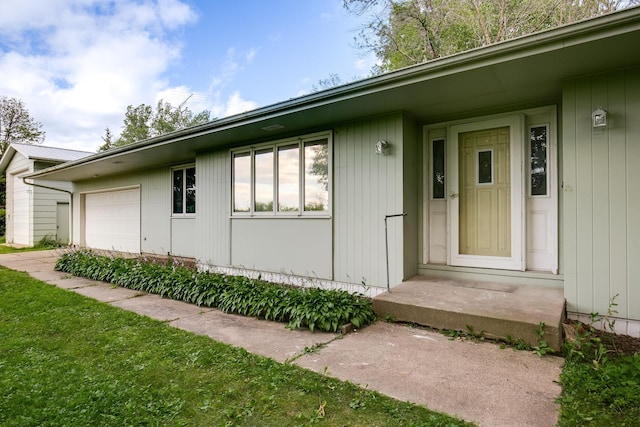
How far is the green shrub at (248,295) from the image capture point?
139 inches

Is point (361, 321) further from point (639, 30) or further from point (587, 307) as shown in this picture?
point (639, 30)

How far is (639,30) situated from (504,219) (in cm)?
226

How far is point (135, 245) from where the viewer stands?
9.45m

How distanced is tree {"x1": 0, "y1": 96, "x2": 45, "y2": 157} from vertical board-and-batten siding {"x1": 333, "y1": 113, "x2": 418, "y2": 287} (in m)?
27.7

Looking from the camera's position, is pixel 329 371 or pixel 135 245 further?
pixel 135 245

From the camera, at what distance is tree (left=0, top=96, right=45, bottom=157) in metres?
23.2

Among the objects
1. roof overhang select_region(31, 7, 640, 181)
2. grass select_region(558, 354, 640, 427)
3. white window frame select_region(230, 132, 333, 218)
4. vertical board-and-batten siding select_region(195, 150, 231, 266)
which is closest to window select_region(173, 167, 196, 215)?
vertical board-and-batten siding select_region(195, 150, 231, 266)

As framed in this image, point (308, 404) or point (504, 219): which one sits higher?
point (504, 219)

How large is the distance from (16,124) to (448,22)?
2840 centimetres

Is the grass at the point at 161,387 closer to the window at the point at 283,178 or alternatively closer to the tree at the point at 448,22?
the window at the point at 283,178

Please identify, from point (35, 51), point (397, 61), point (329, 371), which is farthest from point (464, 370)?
point (35, 51)

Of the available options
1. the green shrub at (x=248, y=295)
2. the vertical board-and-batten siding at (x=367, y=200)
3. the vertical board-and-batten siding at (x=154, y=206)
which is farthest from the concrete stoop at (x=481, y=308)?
the vertical board-and-batten siding at (x=154, y=206)

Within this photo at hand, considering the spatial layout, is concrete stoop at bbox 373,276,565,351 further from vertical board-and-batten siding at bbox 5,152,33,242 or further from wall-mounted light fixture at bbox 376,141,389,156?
vertical board-and-batten siding at bbox 5,152,33,242

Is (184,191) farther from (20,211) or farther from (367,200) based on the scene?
(20,211)
